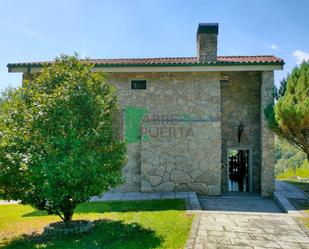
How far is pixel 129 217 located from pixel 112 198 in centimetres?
276

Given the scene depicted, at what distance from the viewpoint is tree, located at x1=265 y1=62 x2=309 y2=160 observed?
345 inches

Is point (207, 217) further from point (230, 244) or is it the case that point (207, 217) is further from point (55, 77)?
point (55, 77)

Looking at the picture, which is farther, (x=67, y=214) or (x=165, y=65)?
(x=165, y=65)

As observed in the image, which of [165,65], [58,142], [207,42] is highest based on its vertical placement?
[207,42]

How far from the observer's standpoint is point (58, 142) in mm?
6070

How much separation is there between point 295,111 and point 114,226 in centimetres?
599

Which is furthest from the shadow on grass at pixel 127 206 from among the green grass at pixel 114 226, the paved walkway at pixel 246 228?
the paved walkway at pixel 246 228

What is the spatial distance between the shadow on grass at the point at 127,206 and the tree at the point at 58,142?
1.81m

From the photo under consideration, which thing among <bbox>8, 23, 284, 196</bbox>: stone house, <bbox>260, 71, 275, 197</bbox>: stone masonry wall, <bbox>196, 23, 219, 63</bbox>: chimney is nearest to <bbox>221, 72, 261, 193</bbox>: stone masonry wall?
<bbox>8, 23, 284, 196</bbox>: stone house

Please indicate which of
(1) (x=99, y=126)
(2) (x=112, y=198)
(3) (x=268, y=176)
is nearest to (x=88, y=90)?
(1) (x=99, y=126)

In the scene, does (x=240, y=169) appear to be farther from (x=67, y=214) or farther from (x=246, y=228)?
(x=67, y=214)

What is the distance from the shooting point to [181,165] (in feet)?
36.2

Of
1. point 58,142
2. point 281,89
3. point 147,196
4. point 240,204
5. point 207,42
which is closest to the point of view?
point 58,142

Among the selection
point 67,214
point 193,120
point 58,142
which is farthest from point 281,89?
point 67,214
